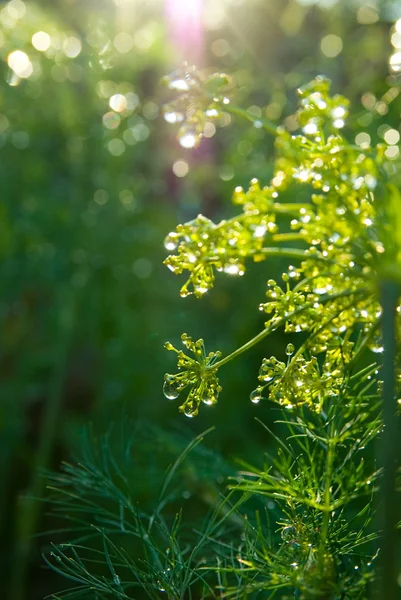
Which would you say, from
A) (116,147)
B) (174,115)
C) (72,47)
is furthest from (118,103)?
(174,115)

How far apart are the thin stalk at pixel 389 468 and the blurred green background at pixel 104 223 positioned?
147cm

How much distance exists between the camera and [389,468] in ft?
1.25

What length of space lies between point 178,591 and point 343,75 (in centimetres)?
163

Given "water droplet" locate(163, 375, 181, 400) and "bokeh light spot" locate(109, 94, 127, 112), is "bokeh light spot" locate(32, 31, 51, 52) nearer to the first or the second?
"bokeh light spot" locate(109, 94, 127, 112)

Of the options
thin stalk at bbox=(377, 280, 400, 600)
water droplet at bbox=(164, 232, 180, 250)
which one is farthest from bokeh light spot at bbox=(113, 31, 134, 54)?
thin stalk at bbox=(377, 280, 400, 600)

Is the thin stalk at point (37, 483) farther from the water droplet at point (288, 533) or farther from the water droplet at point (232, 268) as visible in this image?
the water droplet at point (232, 268)

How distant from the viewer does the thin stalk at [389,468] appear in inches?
14.8

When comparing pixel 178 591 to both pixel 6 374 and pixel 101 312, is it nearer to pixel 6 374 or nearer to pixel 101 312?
pixel 101 312

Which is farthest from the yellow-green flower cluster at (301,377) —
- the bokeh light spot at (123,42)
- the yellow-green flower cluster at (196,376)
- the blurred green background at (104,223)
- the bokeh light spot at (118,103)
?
the bokeh light spot at (123,42)

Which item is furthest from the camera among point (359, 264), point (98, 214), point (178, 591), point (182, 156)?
point (182, 156)

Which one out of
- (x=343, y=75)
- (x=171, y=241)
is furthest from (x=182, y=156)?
(x=171, y=241)

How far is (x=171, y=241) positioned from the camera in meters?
0.48

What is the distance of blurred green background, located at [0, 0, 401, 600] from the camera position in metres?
2.05

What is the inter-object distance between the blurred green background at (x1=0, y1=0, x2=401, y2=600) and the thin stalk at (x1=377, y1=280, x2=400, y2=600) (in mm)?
1467
